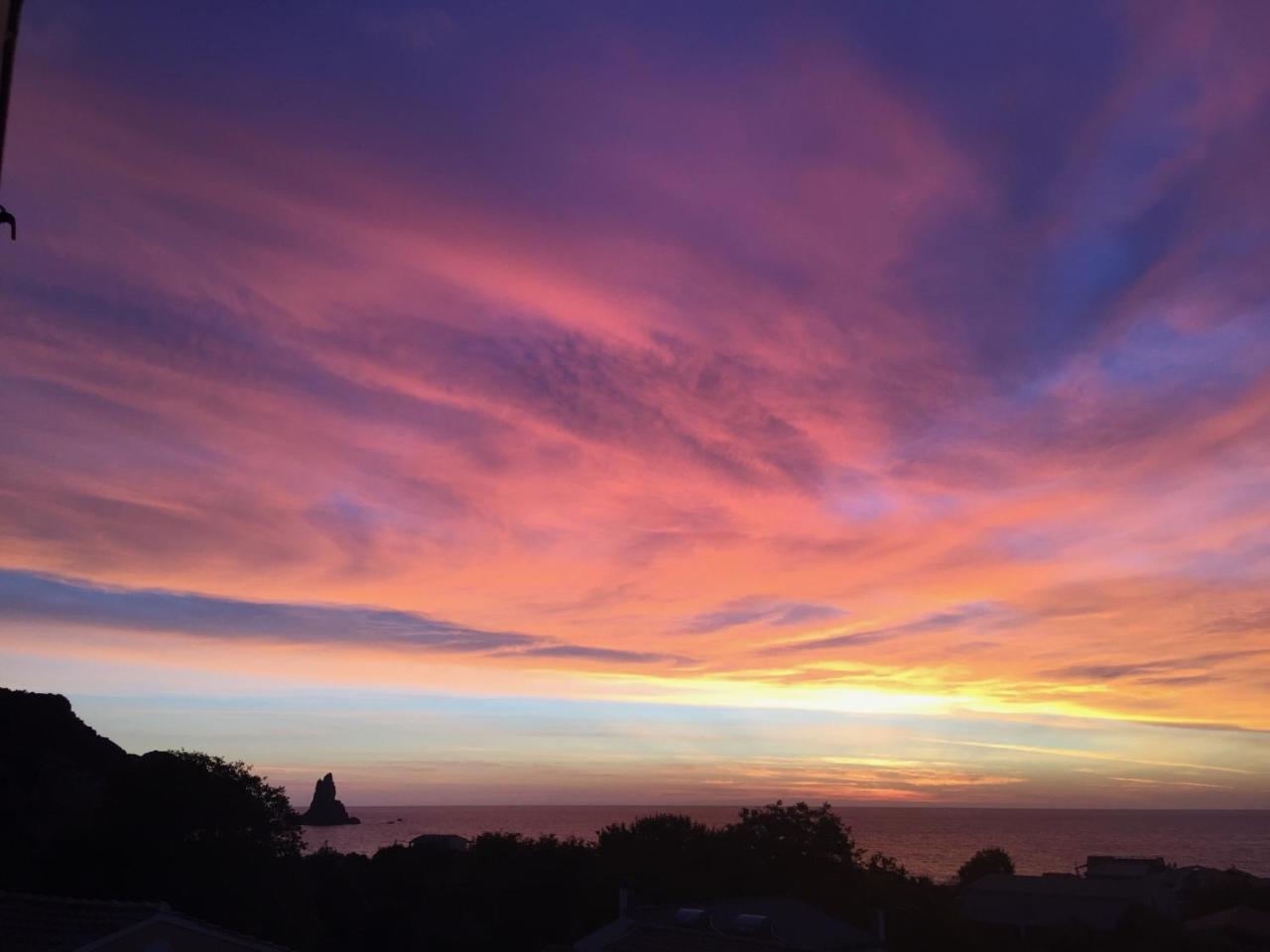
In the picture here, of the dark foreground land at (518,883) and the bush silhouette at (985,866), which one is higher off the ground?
the dark foreground land at (518,883)

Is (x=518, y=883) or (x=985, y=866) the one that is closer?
(x=518, y=883)

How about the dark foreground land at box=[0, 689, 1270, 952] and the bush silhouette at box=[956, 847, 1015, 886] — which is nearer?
the dark foreground land at box=[0, 689, 1270, 952]

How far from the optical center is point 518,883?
4647cm

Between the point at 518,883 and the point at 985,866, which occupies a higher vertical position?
the point at 518,883

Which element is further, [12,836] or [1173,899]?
[1173,899]

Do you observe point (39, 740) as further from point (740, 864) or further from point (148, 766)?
point (740, 864)

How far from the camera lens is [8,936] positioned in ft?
62.4

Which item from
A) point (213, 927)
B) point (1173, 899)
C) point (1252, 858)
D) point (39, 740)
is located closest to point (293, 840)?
point (213, 927)

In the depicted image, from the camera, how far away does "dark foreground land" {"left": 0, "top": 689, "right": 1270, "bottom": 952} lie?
36531 mm

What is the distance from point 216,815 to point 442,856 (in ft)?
68.9

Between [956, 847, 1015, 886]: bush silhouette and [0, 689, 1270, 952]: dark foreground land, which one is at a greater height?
[0, 689, 1270, 952]: dark foreground land

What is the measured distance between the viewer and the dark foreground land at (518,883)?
1438 inches

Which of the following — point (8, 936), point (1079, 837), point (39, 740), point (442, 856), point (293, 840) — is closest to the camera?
point (8, 936)

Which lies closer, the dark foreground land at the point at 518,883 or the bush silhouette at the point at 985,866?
the dark foreground land at the point at 518,883
